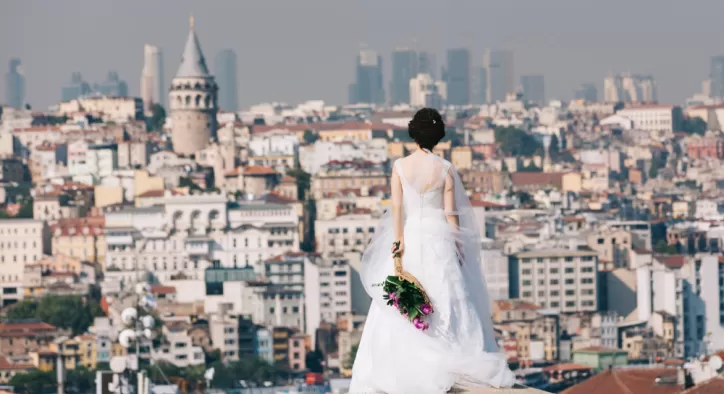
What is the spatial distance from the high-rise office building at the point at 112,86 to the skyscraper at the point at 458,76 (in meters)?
23.1

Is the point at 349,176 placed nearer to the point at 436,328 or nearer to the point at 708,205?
the point at 708,205

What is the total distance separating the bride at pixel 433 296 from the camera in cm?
634

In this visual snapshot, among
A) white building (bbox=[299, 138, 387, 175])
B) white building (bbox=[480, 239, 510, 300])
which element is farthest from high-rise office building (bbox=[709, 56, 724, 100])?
white building (bbox=[480, 239, 510, 300])

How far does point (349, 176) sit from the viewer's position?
79000 millimetres

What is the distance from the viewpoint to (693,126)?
12644 centimetres

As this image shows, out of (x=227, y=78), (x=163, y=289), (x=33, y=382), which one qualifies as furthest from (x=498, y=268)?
(x=227, y=78)

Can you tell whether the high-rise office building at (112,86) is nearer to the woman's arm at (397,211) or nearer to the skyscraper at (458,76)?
the skyscraper at (458,76)

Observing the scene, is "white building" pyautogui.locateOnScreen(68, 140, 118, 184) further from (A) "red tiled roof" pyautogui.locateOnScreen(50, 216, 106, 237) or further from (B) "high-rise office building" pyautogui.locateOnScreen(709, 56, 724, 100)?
(B) "high-rise office building" pyautogui.locateOnScreen(709, 56, 724, 100)

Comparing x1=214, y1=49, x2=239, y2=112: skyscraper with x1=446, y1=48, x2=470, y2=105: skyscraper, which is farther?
x1=446, y1=48, x2=470, y2=105: skyscraper

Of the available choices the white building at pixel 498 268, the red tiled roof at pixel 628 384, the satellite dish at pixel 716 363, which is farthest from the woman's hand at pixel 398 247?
the white building at pixel 498 268

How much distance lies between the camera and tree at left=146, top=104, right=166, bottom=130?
104 meters

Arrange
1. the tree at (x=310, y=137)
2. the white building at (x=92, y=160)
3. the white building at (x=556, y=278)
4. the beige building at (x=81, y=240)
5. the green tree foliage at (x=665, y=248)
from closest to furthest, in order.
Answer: the white building at (x=556, y=278) < the beige building at (x=81, y=240) < the green tree foliage at (x=665, y=248) < the white building at (x=92, y=160) < the tree at (x=310, y=137)

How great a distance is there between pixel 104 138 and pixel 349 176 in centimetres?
1540

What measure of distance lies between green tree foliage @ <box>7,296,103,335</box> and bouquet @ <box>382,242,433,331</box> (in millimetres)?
49632
